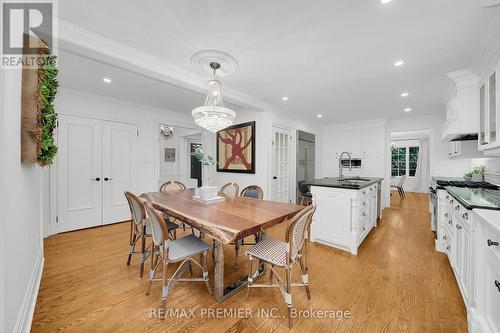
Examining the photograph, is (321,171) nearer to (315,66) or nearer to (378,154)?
(378,154)

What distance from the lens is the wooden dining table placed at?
4.71 ft

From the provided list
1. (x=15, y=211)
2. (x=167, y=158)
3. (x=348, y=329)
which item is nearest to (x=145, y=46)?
(x=15, y=211)

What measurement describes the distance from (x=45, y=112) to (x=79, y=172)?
2558 millimetres

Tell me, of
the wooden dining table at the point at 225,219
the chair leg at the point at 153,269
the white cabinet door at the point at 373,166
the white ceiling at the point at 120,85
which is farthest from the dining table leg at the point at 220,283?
the white cabinet door at the point at 373,166

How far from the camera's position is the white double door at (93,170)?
136 inches

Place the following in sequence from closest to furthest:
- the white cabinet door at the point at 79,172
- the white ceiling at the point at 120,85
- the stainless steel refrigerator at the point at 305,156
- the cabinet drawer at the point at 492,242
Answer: the cabinet drawer at the point at 492,242
the white ceiling at the point at 120,85
the white cabinet door at the point at 79,172
the stainless steel refrigerator at the point at 305,156

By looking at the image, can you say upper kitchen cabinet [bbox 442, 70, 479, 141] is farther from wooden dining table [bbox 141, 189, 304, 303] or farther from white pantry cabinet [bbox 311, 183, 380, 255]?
wooden dining table [bbox 141, 189, 304, 303]

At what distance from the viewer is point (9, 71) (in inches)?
43.6

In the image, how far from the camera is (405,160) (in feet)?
28.6

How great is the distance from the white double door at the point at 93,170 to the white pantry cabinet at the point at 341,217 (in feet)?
12.2

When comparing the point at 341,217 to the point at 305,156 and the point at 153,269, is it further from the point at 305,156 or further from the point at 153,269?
the point at 305,156

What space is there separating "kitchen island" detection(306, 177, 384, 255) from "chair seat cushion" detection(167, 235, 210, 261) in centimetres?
188

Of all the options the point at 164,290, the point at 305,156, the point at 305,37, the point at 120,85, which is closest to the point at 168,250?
the point at 164,290

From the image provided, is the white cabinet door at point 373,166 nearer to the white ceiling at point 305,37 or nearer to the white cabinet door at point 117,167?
the white ceiling at point 305,37
